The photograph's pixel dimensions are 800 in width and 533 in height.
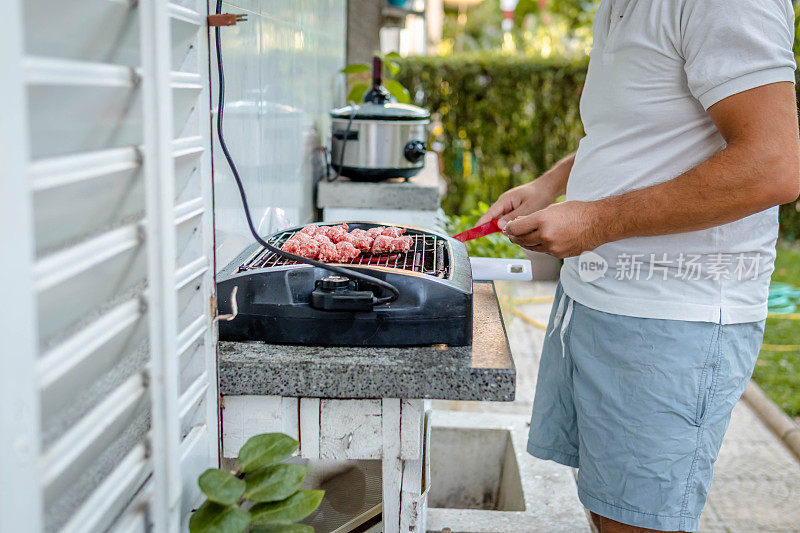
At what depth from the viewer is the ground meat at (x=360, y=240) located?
1.76 meters

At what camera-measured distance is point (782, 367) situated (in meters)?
4.70

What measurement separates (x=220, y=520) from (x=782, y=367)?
180 inches

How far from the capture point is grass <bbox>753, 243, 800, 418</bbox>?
416 cm

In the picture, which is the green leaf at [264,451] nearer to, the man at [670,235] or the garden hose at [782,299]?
the man at [670,235]

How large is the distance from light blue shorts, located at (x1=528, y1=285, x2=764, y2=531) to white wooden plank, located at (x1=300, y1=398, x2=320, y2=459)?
0.66 m

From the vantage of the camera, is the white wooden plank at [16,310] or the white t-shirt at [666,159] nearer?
the white wooden plank at [16,310]

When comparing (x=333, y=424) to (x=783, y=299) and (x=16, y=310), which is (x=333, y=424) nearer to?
(x=16, y=310)

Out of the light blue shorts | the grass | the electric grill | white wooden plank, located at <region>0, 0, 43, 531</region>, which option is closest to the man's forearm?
the light blue shorts

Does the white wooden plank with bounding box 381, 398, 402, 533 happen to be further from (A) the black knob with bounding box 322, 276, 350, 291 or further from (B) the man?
(B) the man

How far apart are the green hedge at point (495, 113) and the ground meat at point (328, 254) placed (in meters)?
5.40

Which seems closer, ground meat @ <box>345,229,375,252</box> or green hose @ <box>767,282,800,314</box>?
ground meat @ <box>345,229,375,252</box>

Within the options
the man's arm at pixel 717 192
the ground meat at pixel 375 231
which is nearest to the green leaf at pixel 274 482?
the man's arm at pixel 717 192

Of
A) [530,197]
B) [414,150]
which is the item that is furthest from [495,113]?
[530,197]

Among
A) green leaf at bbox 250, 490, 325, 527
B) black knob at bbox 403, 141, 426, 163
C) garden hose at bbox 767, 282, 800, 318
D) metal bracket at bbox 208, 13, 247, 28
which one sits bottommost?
garden hose at bbox 767, 282, 800, 318
